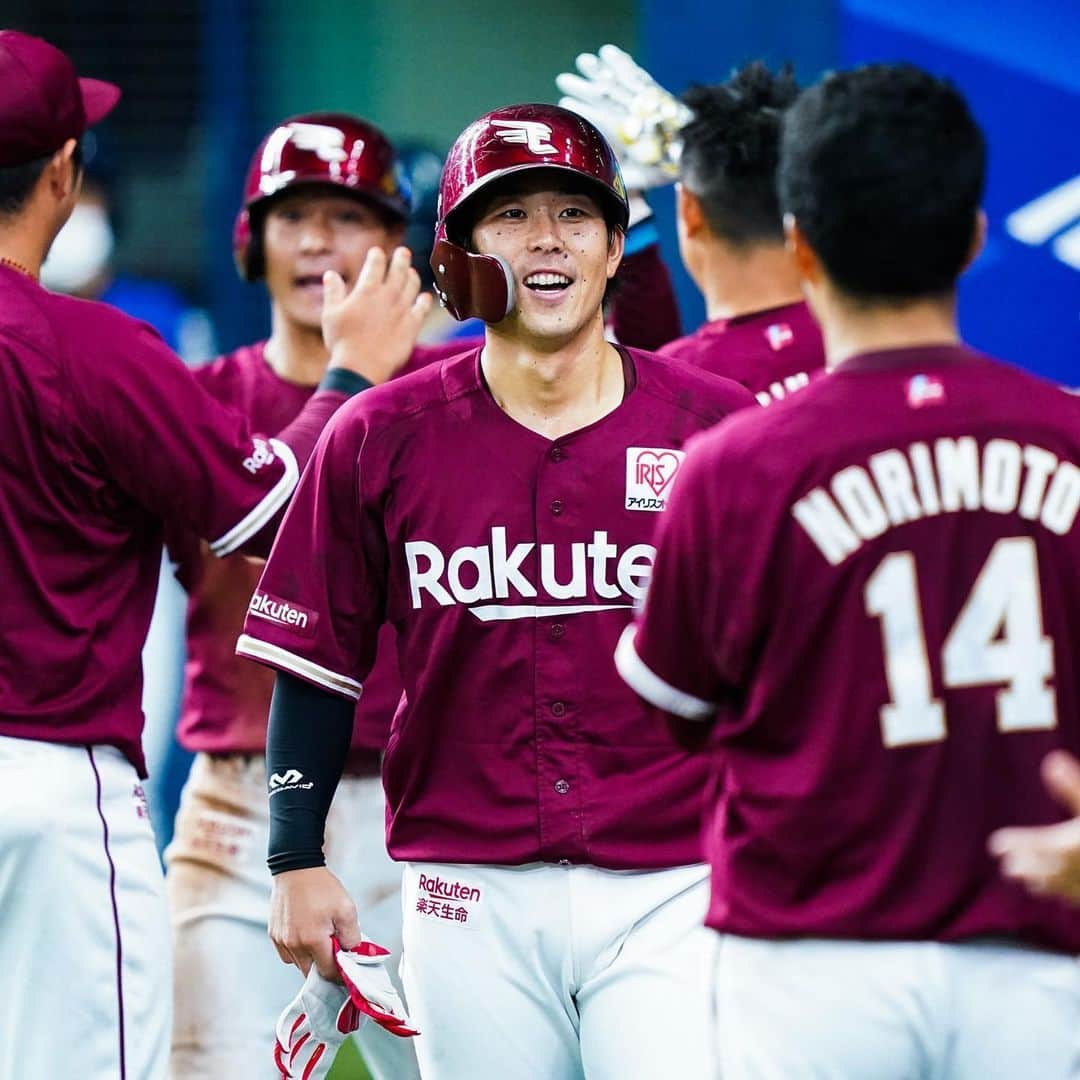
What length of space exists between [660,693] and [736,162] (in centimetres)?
239

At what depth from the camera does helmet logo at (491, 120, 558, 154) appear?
2.95m

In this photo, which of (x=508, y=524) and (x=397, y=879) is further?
(x=397, y=879)

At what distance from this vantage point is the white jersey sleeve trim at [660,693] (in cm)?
232

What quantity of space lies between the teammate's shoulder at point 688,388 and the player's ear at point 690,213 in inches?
57.5

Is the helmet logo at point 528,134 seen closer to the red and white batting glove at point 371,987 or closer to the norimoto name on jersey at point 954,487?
the norimoto name on jersey at point 954,487

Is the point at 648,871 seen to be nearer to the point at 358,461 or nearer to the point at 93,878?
the point at 358,461

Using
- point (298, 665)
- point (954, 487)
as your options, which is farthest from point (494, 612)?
point (954, 487)

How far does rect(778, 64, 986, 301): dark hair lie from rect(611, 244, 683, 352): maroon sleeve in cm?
213

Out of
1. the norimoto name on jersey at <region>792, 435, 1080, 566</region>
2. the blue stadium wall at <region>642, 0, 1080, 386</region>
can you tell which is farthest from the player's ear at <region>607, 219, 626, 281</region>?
the blue stadium wall at <region>642, 0, 1080, 386</region>

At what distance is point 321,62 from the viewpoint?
8.45m

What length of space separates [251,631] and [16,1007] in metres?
0.80

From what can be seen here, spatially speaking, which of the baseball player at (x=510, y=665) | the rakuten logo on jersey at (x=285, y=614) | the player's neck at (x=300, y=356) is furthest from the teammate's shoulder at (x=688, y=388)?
the player's neck at (x=300, y=356)

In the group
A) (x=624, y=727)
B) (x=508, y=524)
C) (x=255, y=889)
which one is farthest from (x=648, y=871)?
(x=255, y=889)

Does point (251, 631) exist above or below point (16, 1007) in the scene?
above
